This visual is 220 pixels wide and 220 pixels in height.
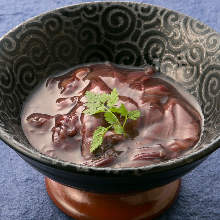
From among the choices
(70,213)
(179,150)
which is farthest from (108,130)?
(70,213)

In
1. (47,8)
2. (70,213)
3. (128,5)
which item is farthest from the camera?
(47,8)

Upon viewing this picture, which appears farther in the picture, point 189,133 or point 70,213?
point 70,213

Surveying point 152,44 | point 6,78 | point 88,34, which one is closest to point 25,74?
point 6,78

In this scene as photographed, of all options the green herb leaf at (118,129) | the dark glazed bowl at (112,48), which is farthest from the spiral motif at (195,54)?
the green herb leaf at (118,129)

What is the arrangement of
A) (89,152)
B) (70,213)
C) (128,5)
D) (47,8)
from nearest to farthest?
(89,152), (70,213), (128,5), (47,8)

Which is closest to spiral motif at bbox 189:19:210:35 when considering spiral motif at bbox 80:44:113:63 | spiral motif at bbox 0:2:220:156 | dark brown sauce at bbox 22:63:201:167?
spiral motif at bbox 0:2:220:156

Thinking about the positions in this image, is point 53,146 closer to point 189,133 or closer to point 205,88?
point 189,133
